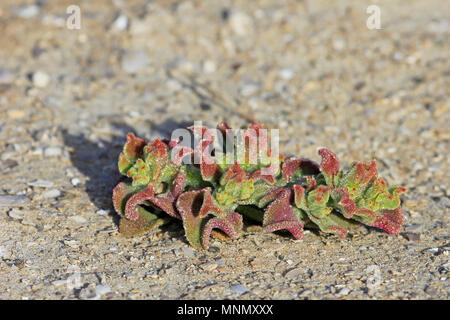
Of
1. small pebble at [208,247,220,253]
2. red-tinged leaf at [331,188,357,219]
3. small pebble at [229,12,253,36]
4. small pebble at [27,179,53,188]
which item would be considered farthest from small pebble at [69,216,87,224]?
small pebble at [229,12,253,36]

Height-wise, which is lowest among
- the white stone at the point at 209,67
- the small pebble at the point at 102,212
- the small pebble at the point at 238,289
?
the small pebble at the point at 238,289

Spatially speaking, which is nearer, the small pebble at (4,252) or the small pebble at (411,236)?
the small pebble at (4,252)

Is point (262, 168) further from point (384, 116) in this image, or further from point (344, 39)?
point (344, 39)

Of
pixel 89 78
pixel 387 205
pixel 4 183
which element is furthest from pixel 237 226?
pixel 89 78

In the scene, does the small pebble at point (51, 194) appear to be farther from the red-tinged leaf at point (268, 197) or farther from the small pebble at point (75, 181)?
the red-tinged leaf at point (268, 197)

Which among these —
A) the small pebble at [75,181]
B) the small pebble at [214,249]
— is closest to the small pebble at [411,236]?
the small pebble at [214,249]
